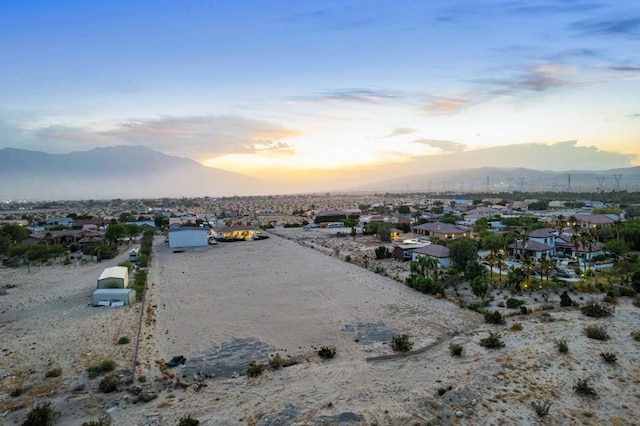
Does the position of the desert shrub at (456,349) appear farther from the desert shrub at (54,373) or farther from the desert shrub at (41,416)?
the desert shrub at (54,373)

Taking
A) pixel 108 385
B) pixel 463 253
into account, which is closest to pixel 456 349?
pixel 108 385

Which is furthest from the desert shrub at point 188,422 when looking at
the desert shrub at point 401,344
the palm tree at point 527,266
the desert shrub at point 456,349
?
the palm tree at point 527,266

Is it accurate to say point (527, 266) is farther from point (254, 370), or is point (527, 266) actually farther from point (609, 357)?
point (254, 370)

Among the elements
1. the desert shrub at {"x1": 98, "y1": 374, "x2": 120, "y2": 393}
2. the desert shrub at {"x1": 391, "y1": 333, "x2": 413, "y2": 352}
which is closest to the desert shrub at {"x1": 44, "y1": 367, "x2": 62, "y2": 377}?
the desert shrub at {"x1": 98, "y1": 374, "x2": 120, "y2": 393}

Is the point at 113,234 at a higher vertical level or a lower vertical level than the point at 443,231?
higher

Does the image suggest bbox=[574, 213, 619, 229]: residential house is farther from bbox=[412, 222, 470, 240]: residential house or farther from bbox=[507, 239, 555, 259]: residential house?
bbox=[507, 239, 555, 259]: residential house

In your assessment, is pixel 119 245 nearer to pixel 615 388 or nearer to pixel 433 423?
pixel 433 423
